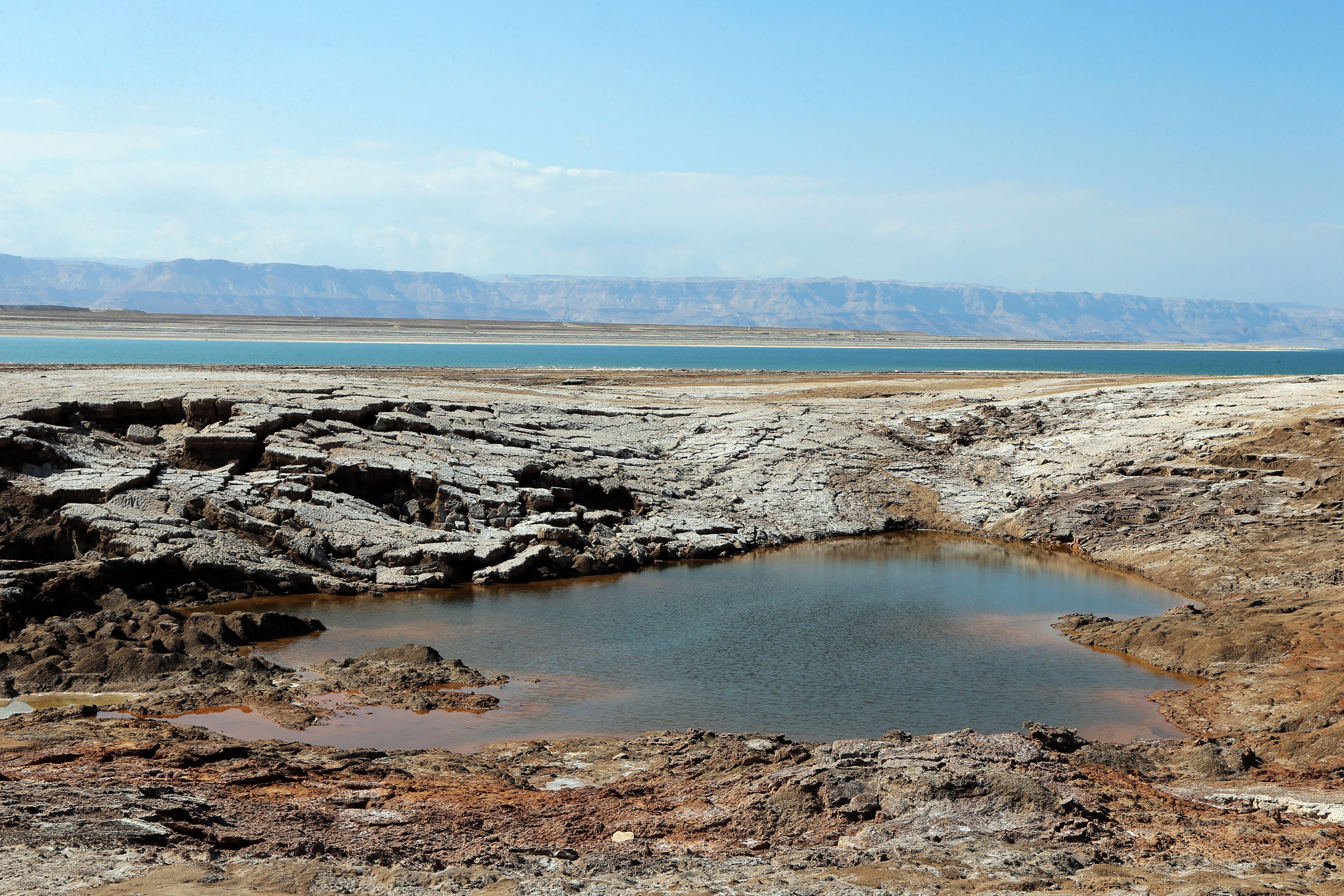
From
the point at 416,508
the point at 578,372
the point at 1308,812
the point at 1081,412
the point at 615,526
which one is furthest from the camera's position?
the point at 578,372

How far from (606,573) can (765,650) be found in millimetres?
6458

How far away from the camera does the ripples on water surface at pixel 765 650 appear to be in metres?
12.5

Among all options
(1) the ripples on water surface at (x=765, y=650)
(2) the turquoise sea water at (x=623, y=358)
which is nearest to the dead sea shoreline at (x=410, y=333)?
(2) the turquoise sea water at (x=623, y=358)

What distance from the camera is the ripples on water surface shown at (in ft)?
41.1

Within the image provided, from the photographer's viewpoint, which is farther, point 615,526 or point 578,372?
point 578,372

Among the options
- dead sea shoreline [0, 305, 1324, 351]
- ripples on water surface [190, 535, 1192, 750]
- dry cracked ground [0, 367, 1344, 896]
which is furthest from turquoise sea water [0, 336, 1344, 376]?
ripples on water surface [190, 535, 1192, 750]

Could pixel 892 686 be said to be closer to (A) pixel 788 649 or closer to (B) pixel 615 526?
(A) pixel 788 649

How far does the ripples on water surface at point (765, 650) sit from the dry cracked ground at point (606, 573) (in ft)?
2.31

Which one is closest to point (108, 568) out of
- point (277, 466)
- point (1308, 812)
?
point (277, 466)

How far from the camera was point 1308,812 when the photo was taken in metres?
8.90

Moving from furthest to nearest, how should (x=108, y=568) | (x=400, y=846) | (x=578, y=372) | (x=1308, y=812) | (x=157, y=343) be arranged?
1. (x=157, y=343)
2. (x=578, y=372)
3. (x=108, y=568)
4. (x=1308, y=812)
5. (x=400, y=846)

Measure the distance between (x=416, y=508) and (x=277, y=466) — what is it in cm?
330

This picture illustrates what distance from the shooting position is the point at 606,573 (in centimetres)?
2139

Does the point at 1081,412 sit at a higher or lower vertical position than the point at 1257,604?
higher
